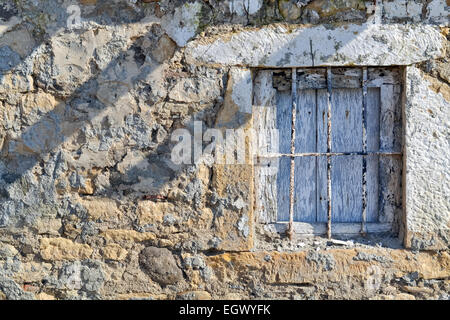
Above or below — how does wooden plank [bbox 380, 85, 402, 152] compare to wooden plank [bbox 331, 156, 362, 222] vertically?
above

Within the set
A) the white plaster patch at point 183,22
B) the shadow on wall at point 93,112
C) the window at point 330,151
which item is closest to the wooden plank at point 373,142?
the window at point 330,151

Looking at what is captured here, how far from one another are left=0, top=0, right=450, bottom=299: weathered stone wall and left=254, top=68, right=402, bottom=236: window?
5.3 inches

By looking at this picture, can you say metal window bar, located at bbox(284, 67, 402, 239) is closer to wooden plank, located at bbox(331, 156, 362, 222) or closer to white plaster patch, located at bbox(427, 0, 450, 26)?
wooden plank, located at bbox(331, 156, 362, 222)

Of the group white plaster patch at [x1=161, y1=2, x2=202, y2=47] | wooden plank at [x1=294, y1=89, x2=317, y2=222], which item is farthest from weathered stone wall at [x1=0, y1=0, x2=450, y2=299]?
wooden plank at [x1=294, y1=89, x2=317, y2=222]

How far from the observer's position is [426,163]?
118 inches

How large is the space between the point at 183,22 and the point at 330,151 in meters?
1.17

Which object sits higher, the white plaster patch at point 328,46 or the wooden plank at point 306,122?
the white plaster patch at point 328,46

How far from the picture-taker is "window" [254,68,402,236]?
3.12 meters

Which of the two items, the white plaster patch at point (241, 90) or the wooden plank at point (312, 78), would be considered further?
the wooden plank at point (312, 78)

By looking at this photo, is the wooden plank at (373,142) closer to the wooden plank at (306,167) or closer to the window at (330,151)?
the window at (330,151)

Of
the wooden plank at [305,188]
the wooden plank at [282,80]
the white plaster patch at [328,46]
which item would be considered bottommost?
the wooden plank at [305,188]

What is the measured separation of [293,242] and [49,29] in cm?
193

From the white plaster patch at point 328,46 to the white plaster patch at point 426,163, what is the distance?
0.49 feet

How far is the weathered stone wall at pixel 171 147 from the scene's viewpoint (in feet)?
9.80
